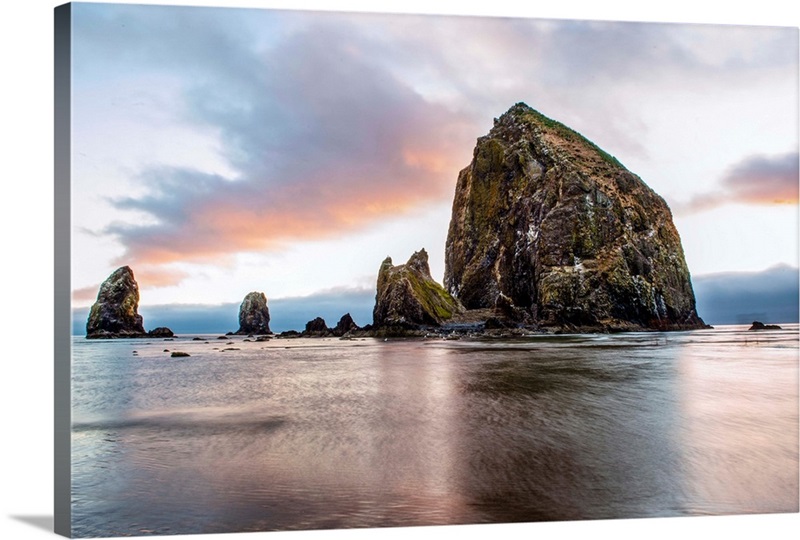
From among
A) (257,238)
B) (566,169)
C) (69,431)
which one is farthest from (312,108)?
(566,169)

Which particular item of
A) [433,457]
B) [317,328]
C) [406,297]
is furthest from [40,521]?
[317,328]

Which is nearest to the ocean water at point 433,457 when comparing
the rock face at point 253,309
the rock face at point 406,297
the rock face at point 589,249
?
the rock face at point 253,309

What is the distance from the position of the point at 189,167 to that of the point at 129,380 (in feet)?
28.4

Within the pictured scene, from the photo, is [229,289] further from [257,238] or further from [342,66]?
[342,66]

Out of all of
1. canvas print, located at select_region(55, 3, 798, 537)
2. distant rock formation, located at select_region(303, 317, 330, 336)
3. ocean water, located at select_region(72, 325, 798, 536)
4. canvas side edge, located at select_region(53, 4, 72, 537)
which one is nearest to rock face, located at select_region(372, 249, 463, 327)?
distant rock formation, located at select_region(303, 317, 330, 336)

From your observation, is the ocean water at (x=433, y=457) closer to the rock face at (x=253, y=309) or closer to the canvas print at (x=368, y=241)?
the canvas print at (x=368, y=241)

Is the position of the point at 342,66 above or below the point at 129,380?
above

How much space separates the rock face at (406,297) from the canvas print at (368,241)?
30.6 metres

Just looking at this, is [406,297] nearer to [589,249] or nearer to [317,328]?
[317,328]

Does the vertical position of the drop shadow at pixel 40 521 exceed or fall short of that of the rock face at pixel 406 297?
it falls short

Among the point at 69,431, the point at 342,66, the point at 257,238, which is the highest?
the point at 342,66

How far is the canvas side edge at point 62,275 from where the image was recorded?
480cm

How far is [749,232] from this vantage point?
8305 mm

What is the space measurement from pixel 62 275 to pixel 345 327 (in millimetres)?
44969
